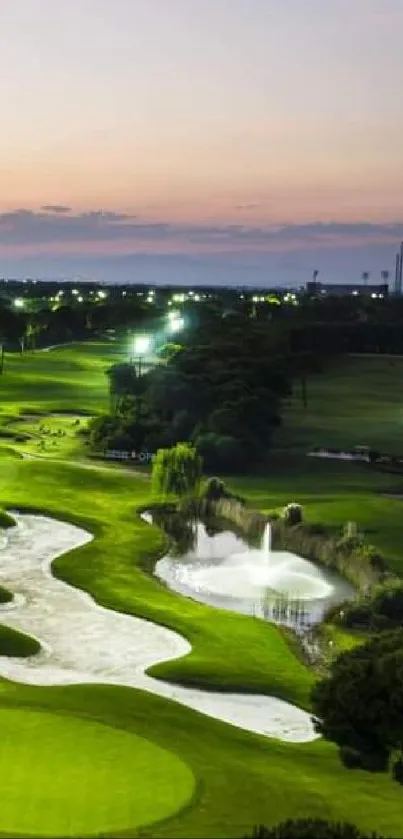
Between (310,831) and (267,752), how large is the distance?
19.0 m

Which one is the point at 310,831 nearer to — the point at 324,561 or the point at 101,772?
the point at 101,772

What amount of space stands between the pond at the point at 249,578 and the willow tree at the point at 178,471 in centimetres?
691

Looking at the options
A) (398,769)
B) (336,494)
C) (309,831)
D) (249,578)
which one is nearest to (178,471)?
(336,494)

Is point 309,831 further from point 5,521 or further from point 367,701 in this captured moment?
point 5,521

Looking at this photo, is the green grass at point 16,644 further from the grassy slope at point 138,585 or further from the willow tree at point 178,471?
the willow tree at point 178,471

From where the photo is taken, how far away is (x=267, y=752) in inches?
1399

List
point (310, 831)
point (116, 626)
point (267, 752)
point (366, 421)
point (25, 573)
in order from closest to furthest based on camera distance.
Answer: point (310, 831), point (267, 752), point (116, 626), point (25, 573), point (366, 421)

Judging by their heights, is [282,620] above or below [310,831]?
below

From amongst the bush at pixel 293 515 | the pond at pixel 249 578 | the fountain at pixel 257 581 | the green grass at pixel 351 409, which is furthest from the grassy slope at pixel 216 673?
the green grass at pixel 351 409

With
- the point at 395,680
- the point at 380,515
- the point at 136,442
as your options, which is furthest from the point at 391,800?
the point at 136,442

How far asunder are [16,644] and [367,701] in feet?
75.6

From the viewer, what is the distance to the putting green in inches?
1037

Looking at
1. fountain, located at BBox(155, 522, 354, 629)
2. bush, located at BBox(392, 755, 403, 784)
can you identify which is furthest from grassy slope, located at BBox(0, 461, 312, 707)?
bush, located at BBox(392, 755, 403, 784)

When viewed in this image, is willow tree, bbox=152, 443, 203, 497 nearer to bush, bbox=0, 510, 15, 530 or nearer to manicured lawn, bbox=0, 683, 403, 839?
bush, bbox=0, 510, 15, 530
